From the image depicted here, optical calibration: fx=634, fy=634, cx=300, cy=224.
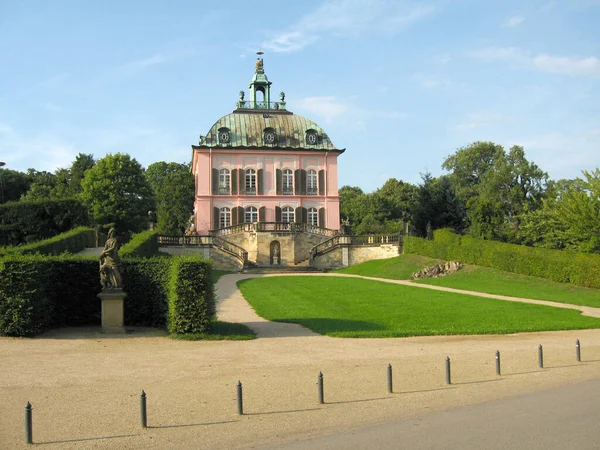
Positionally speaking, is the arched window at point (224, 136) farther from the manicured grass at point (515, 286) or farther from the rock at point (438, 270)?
the manicured grass at point (515, 286)

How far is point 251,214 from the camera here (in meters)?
57.9

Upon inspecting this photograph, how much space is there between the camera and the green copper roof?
58.8m

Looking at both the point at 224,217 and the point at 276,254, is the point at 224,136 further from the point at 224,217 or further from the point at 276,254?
the point at 276,254

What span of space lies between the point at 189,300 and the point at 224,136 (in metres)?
41.9

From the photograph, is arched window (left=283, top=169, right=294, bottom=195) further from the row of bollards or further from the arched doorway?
the row of bollards

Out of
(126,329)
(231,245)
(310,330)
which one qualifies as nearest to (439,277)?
(231,245)

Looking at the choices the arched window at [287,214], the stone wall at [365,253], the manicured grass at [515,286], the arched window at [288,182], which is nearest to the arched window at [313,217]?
the arched window at [287,214]

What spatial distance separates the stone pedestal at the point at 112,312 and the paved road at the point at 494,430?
11.5m

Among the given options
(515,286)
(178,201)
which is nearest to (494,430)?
(515,286)

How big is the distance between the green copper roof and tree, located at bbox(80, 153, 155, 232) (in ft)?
37.3

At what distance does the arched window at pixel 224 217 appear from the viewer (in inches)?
2251

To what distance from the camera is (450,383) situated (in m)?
12.4

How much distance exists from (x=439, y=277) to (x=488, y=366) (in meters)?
27.6

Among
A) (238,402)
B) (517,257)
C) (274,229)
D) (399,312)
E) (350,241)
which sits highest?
(274,229)
